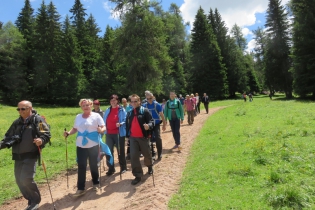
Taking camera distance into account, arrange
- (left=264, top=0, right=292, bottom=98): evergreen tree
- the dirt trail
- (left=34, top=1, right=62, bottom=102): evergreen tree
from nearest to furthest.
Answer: the dirt trail
(left=264, top=0, right=292, bottom=98): evergreen tree
(left=34, top=1, right=62, bottom=102): evergreen tree

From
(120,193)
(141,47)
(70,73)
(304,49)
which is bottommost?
(120,193)

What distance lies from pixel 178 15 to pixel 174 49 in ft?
Answer: 30.1

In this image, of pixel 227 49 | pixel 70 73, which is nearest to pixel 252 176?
pixel 70 73

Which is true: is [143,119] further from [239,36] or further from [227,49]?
[239,36]

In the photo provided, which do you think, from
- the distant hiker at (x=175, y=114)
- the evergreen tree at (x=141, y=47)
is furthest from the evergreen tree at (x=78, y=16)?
the distant hiker at (x=175, y=114)

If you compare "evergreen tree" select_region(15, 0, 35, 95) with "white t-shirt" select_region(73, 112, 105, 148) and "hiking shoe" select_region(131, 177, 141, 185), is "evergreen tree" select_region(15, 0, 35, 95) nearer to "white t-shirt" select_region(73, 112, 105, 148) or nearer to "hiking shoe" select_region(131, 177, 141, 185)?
"white t-shirt" select_region(73, 112, 105, 148)

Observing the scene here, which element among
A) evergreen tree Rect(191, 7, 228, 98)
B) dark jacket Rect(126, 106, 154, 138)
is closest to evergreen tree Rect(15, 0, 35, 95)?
evergreen tree Rect(191, 7, 228, 98)

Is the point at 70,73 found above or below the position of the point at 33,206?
above

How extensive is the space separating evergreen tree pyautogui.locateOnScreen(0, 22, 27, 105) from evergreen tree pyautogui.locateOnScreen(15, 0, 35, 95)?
161 centimetres

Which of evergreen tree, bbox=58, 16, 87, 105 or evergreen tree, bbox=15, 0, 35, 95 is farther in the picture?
evergreen tree, bbox=15, 0, 35, 95

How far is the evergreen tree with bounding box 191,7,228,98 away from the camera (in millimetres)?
44531

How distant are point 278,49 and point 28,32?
46.1 meters

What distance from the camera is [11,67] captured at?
1622 inches

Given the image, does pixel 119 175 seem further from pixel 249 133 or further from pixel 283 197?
pixel 249 133
